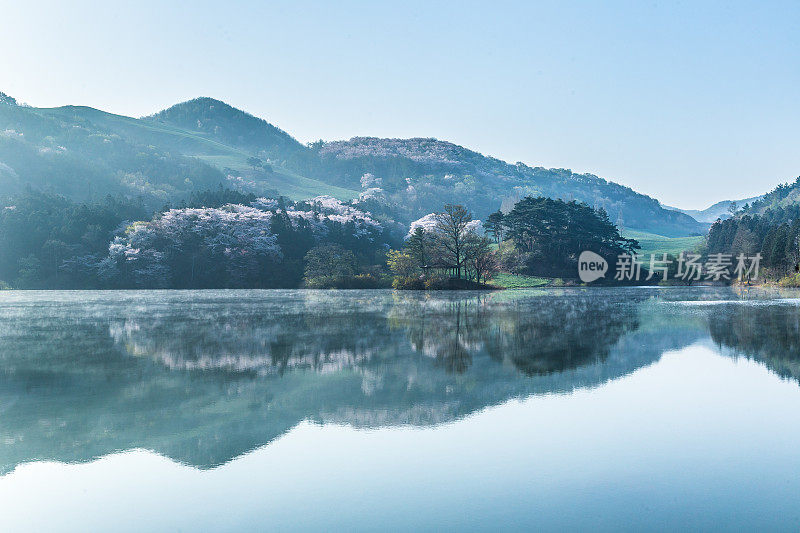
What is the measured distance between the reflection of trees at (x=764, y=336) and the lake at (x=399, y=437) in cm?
19

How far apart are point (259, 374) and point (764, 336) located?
1533 centimetres

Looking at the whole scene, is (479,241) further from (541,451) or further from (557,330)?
(541,451)

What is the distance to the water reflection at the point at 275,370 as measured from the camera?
755cm

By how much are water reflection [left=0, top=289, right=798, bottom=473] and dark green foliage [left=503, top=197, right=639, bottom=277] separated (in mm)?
57787

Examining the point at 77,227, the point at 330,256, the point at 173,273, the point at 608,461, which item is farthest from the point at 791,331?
the point at 77,227

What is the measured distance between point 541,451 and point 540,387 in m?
3.61

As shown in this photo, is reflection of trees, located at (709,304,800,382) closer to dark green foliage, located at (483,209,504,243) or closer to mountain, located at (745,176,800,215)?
dark green foliage, located at (483,209,504,243)

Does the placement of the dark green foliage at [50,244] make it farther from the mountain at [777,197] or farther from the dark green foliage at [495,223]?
the mountain at [777,197]

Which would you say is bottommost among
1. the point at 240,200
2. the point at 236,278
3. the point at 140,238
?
the point at 236,278

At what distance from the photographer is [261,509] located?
4988mm

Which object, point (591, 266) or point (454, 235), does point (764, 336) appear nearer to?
point (454, 235)

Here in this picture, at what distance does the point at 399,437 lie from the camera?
7.09 m

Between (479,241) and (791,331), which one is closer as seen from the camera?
(791,331)

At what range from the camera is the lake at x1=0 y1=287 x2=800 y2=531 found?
195 inches
